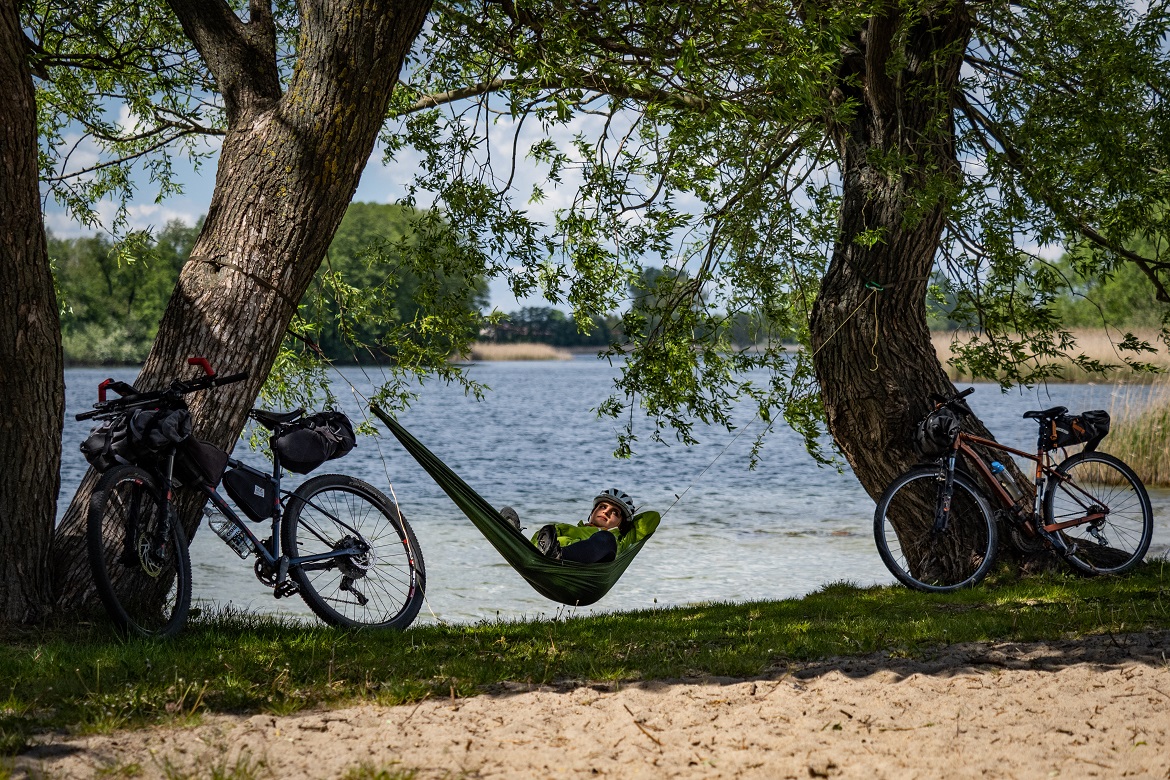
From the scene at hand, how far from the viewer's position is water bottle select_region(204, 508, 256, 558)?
15.2ft

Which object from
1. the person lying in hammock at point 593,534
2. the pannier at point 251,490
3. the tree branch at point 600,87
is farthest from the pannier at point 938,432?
the pannier at point 251,490

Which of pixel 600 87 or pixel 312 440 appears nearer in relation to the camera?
pixel 312 440

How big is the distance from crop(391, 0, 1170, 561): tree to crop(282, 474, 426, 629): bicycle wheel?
7.68 ft

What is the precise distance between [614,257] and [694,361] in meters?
1.07

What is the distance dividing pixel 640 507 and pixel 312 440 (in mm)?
6549

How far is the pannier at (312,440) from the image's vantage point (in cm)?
480

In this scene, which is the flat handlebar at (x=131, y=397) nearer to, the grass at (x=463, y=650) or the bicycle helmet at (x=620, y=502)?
the grass at (x=463, y=650)

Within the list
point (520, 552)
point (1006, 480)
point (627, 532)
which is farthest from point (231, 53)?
point (1006, 480)

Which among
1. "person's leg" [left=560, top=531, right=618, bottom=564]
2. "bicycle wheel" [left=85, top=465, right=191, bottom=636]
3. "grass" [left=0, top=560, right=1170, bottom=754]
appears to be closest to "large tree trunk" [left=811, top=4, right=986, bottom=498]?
"grass" [left=0, top=560, right=1170, bottom=754]

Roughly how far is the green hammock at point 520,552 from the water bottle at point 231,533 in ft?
2.88

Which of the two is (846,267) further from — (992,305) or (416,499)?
(416,499)

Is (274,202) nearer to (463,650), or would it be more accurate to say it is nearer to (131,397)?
(131,397)

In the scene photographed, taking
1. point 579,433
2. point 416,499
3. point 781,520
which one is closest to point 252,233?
point 781,520

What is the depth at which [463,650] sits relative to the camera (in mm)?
4484
